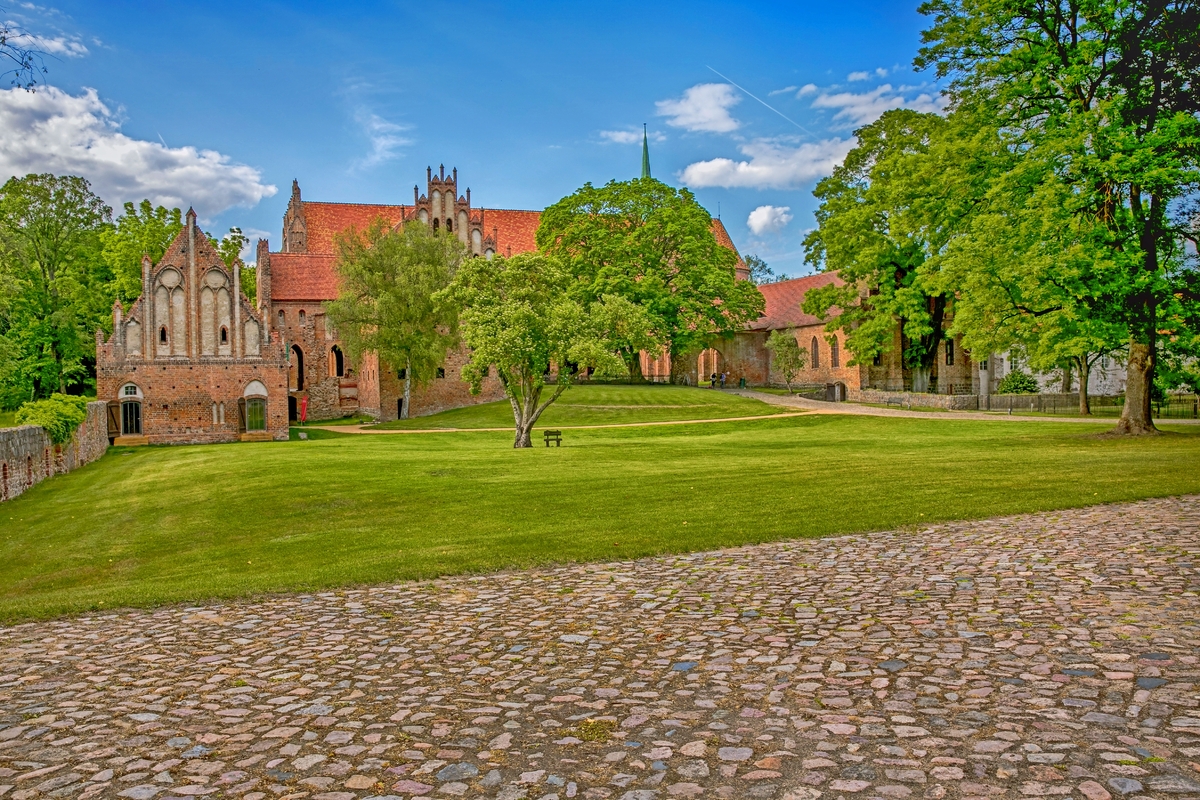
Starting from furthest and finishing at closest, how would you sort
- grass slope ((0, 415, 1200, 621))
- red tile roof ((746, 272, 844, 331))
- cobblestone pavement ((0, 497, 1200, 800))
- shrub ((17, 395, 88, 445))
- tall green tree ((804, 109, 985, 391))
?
1. red tile roof ((746, 272, 844, 331))
2. tall green tree ((804, 109, 985, 391))
3. shrub ((17, 395, 88, 445))
4. grass slope ((0, 415, 1200, 621))
5. cobblestone pavement ((0, 497, 1200, 800))

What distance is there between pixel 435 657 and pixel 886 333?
40.6 m

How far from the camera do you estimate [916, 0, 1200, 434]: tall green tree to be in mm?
21625

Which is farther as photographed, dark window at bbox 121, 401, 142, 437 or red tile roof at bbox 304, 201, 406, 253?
red tile roof at bbox 304, 201, 406, 253

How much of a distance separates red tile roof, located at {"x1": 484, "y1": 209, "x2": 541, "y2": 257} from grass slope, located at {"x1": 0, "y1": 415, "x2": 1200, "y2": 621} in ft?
142

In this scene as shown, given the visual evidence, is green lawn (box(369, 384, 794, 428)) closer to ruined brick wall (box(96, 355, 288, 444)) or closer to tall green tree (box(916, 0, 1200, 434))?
ruined brick wall (box(96, 355, 288, 444))

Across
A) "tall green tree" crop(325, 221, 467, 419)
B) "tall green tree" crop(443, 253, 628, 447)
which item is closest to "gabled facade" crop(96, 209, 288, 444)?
"tall green tree" crop(325, 221, 467, 419)

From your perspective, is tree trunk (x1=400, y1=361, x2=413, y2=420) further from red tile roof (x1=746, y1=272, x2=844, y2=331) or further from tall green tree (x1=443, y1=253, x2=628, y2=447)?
red tile roof (x1=746, y1=272, x2=844, y2=331)

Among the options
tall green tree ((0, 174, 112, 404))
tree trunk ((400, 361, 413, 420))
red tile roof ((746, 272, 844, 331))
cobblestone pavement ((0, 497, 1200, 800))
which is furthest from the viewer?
red tile roof ((746, 272, 844, 331))

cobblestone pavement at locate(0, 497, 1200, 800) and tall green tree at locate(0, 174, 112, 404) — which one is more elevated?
tall green tree at locate(0, 174, 112, 404)

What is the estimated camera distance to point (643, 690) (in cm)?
562

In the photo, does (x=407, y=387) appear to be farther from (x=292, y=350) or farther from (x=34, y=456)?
(x=34, y=456)

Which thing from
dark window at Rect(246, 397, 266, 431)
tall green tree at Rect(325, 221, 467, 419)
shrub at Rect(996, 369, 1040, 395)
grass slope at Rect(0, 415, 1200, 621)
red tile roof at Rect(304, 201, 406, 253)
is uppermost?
red tile roof at Rect(304, 201, 406, 253)

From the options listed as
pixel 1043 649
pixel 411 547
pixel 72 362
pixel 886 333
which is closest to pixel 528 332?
pixel 411 547

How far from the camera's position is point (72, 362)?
4316cm
